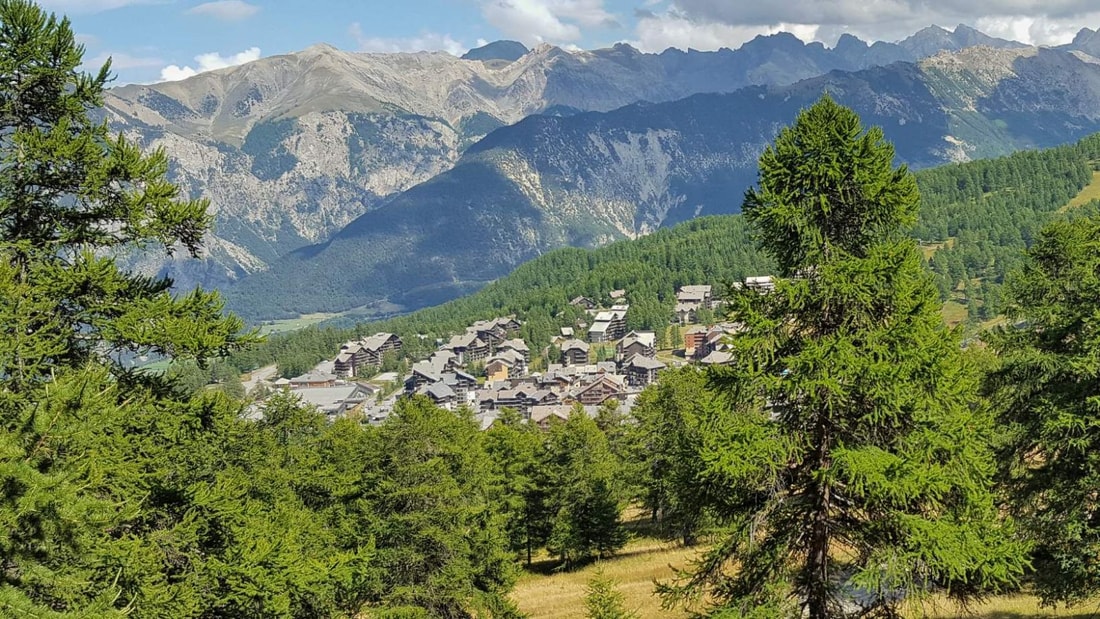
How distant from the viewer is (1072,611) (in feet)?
75.4

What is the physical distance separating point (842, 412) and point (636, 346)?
515 feet

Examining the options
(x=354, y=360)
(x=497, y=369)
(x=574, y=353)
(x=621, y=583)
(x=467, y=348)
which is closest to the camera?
(x=621, y=583)

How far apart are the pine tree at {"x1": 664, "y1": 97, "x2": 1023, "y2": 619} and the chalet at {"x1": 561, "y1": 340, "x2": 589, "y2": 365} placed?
16005 cm

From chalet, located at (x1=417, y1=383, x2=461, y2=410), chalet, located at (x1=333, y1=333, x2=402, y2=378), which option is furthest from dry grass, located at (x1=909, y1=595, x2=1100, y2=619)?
chalet, located at (x1=333, y1=333, x2=402, y2=378)

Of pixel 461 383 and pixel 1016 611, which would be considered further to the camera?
pixel 461 383

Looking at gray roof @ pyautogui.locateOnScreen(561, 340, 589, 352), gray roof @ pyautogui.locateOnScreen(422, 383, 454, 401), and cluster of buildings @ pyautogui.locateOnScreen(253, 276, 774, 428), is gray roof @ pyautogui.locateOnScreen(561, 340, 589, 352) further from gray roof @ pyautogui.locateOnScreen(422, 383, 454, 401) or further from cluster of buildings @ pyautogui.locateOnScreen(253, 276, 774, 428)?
gray roof @ pyautogui.locateOnScreen(422, 383, 454, 401)

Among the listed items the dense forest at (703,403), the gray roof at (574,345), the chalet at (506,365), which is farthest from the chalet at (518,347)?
the dense forest at (703,403)

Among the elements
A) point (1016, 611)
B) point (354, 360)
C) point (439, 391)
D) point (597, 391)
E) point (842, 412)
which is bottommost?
point (1016, 611)

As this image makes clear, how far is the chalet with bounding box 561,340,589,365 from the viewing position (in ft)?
570

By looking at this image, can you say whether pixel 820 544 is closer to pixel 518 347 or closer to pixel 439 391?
pixel 439 391

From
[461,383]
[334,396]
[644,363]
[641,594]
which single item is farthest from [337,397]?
[641,594]

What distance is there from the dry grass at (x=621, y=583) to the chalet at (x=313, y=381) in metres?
133

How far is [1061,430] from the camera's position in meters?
18.0

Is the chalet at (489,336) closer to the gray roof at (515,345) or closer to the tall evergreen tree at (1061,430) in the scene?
the gray roof at (515,345)
